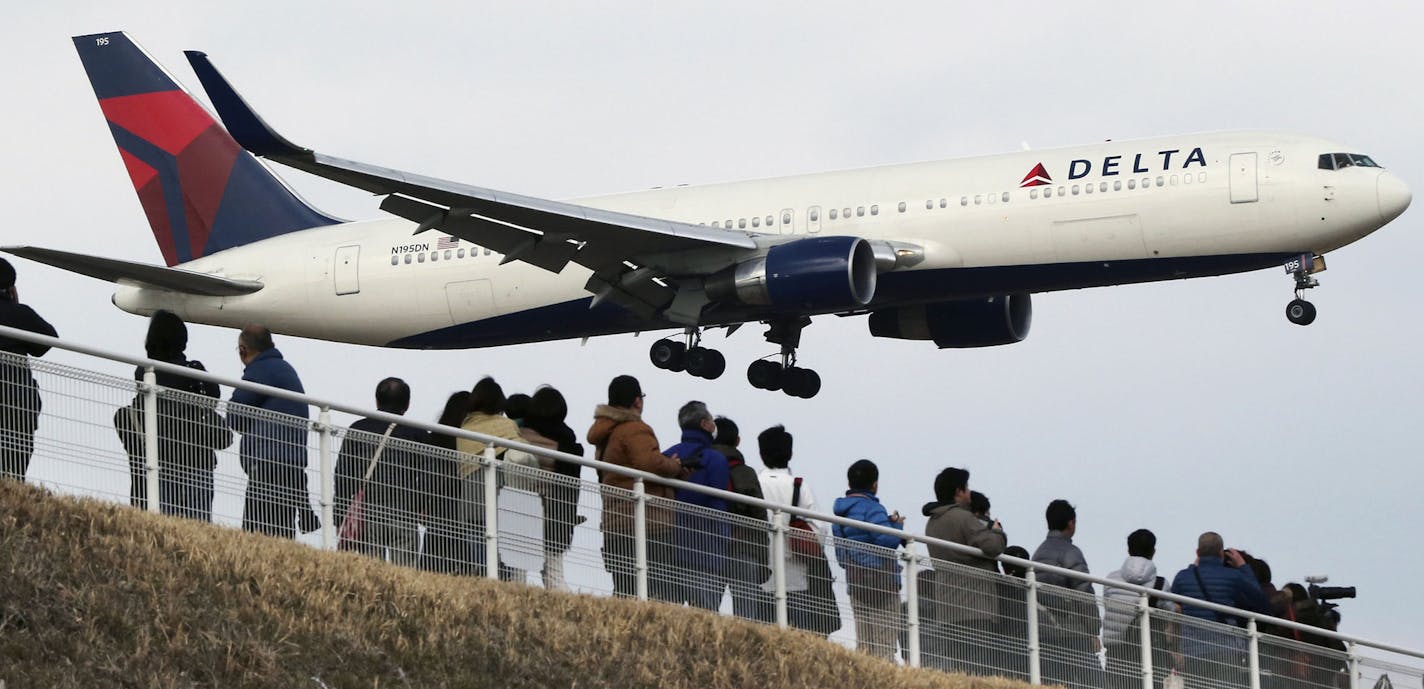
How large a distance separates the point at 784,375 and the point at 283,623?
2593 cm

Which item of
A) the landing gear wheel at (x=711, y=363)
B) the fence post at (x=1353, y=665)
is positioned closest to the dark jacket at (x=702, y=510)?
the fence post at (x=1353, y=665)

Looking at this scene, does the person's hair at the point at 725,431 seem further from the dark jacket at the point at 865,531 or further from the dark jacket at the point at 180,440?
the dark jacket at the point at 180,440

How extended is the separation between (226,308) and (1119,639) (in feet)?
83.8

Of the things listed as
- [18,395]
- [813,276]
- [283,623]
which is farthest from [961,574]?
[813,276]

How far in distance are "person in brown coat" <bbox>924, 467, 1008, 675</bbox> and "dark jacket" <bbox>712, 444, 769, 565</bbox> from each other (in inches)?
63.7

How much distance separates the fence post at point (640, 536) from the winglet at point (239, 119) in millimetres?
14801

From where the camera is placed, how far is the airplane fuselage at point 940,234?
107ft

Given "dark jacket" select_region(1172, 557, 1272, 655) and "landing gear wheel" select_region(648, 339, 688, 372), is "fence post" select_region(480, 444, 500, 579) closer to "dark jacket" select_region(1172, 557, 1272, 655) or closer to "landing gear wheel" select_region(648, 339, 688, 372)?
"dark jacket" select_region(1172, 557, 1272, 655)

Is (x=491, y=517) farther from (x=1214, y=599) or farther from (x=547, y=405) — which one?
(x=1214, y=599)

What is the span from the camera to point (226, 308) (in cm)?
4028

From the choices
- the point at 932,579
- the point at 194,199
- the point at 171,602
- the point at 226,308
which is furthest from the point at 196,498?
the point at 194,199

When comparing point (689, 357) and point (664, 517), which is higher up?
point (689, 357)

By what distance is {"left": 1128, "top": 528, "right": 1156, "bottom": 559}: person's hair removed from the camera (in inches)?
730

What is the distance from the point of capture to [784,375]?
3850cm
